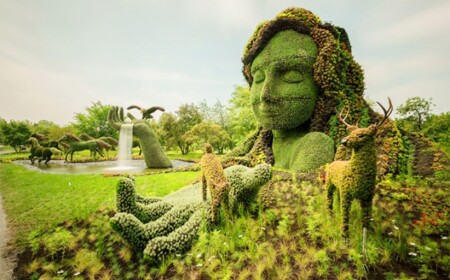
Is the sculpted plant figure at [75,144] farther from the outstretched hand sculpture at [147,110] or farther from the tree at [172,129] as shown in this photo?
the tree at [172,129]

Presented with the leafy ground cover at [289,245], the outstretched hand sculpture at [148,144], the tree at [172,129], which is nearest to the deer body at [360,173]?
the leafy ground cover at [289,245]

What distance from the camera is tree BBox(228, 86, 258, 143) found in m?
21.1

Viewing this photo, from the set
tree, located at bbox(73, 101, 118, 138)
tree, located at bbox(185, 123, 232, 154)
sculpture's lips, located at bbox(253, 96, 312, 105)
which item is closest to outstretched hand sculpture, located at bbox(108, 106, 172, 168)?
sculpture's lips, located at bbox(253, 96, 312, 105)

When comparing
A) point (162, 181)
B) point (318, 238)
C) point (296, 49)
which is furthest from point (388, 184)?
point (162, 181)

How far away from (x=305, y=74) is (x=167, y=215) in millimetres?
5894

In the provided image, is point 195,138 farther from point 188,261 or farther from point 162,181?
point 188,261

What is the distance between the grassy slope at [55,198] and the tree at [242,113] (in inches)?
514

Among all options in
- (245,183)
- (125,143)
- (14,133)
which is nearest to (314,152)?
(245,183)

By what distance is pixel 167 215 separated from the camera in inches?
142

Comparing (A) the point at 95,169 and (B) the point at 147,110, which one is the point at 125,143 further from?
(B) the point at 147,110

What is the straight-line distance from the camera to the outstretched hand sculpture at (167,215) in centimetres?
310

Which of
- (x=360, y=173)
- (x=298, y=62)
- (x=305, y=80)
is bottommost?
(x=360, y=173)

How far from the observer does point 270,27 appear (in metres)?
7.80

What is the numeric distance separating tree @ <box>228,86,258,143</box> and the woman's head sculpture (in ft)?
41.0
